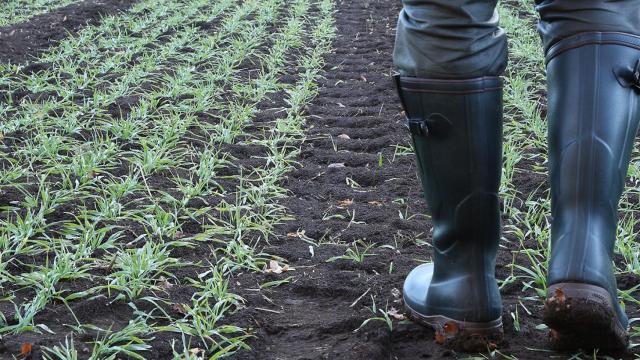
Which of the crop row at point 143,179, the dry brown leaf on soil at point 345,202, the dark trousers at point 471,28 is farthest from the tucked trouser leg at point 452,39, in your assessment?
the dry brown leaf on soil at point 345,202

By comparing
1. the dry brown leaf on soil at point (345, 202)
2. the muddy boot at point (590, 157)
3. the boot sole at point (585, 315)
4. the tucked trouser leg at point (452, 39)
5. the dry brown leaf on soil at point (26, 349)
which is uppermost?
the tucked trouser leg at point (452, 39)

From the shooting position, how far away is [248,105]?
14.4 feet

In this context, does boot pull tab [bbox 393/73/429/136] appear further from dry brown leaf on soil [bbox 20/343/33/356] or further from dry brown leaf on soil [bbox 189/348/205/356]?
dry brown leaf on soil [bbox 20/343/33/356]

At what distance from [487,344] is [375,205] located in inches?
49.2

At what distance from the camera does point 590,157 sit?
171 cm

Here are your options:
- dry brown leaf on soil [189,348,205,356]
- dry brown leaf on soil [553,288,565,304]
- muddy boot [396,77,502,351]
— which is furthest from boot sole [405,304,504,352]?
dry brown leaf on soil [189,348,205,356]

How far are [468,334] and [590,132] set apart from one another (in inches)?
19.7

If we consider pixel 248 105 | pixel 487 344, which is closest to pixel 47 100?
pixel 248 105

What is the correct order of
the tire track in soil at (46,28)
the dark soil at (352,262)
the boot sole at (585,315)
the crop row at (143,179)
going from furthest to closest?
1. the tire track in soil at (46,28)
2. the crop row at (143,179)
3. the dark soil at (352,262)
4. the boot sole at (585,315)

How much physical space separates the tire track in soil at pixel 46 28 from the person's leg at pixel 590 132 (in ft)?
14.4

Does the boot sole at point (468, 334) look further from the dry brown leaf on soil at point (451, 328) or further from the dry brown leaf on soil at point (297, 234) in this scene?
the dry brown leaf on soil at point (297, 234)

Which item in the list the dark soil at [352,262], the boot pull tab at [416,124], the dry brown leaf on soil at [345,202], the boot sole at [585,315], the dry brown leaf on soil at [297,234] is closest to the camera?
the boot sole at [585,315]

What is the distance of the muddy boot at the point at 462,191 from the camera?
175 centimetres

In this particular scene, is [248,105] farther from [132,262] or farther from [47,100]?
[132,262]
